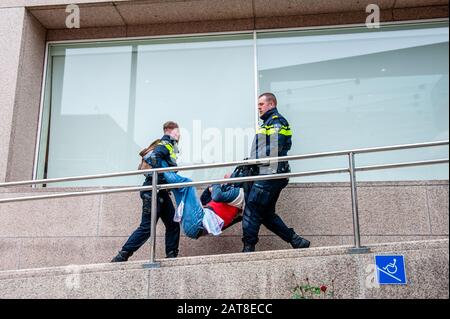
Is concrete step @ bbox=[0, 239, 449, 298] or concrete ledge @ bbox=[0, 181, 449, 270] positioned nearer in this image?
concrete step @ bbox=[0, 239, 449, 298]

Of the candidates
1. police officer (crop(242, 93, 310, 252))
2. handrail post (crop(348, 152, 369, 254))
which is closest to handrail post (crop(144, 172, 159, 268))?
police officer (crop(242, 93, 310, 252))

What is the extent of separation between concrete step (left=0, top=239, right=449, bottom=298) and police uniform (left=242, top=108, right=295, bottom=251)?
67cm

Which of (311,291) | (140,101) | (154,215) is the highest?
(140,101)

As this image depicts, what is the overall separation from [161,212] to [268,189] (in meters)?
1.31

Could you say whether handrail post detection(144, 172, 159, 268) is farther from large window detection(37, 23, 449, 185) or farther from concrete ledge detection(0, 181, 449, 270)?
large window detection(37, 23, 449, 185)

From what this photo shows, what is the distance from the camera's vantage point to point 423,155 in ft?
23.6

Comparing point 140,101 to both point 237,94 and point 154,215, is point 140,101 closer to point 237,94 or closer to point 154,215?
point 237,94

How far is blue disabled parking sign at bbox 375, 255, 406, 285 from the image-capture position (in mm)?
4312

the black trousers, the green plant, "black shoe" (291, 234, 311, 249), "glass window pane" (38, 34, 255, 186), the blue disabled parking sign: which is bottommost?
the green plant

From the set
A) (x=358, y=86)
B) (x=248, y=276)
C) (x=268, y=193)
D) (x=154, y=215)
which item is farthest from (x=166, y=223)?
(x=358, y=86)

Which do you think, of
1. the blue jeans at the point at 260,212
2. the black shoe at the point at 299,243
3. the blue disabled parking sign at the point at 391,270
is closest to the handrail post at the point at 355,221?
the blue disabled parking sign at the point at 391,270

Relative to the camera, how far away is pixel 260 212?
5426 mm

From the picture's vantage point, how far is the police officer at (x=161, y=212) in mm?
5699

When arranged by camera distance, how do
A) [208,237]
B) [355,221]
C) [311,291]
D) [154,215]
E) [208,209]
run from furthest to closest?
[208,237]
[208,209]
[154,215]
[355,221]
[311,291]
